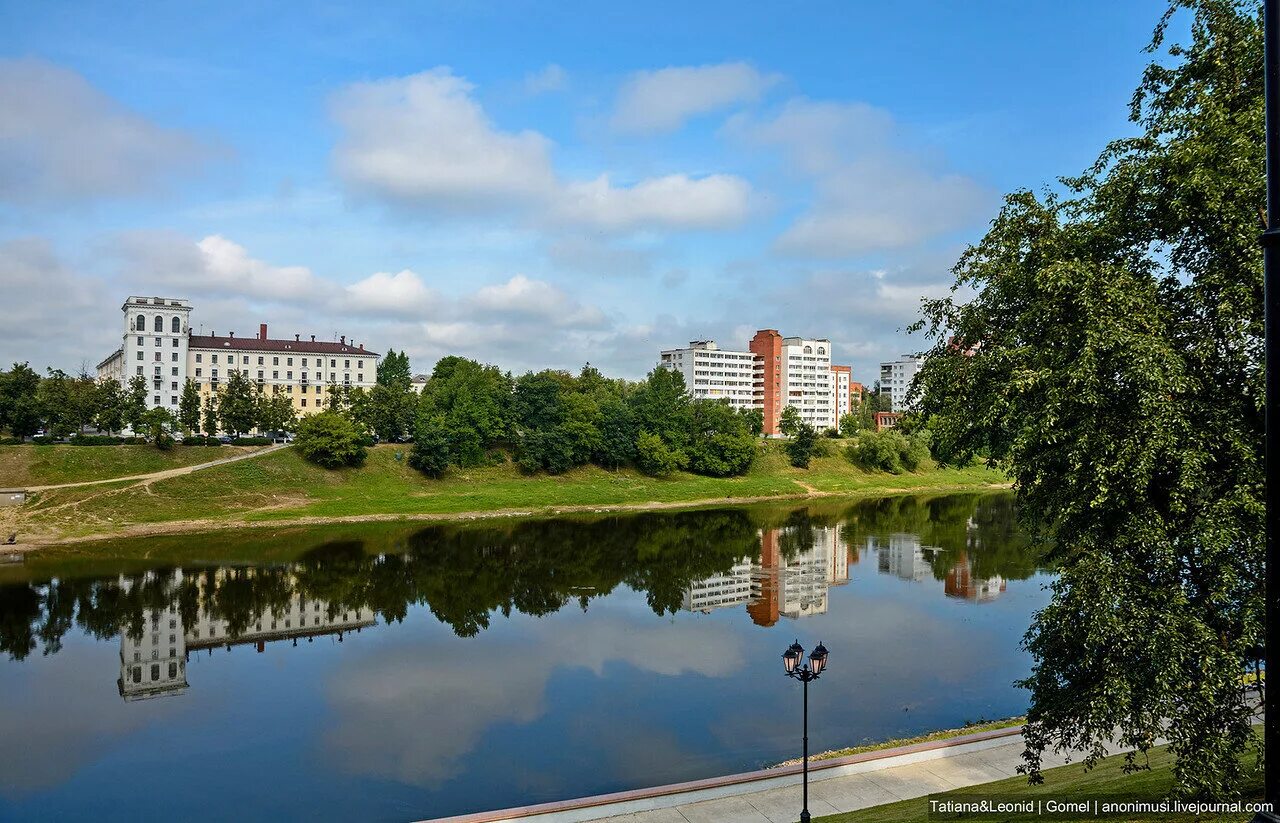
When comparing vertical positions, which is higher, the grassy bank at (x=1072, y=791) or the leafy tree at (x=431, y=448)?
the leafy tree at (x=431, y=448)

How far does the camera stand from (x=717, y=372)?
163 meters

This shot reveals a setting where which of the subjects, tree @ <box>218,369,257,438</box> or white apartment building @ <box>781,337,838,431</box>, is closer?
tree @ <box>218,369,257,438</box>

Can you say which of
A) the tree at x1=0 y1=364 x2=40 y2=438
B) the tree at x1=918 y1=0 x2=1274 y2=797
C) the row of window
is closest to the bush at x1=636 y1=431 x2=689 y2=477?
the tree at x1=0 y1=364 x2=40 y2=438

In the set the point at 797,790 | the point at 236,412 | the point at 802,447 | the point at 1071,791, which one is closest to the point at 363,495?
the point at 236,412

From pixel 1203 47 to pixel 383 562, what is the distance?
145 ft

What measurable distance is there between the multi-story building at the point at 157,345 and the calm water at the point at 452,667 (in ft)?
225

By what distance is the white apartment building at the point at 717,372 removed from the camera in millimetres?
160750

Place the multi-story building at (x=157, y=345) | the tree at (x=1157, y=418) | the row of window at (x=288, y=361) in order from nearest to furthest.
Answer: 1. the tree at (x=1157, y=418)
2. the multi-story building at (x=157, y=345)
3. the row of window at (x=288, y=361)

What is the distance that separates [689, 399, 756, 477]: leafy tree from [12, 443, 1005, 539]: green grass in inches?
99.5

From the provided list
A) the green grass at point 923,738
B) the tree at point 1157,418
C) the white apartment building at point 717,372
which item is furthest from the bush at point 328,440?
the white apartment building at point 717,372

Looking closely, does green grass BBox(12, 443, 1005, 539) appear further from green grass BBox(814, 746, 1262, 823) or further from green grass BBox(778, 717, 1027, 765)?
green grass BBox(814, 746, 1262, 823)

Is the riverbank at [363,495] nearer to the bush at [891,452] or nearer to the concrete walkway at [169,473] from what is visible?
the concrete walkway at [169,473]

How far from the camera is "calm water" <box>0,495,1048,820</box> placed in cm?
1872

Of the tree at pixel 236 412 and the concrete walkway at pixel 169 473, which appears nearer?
the concrete walkway at pixel 169 473
